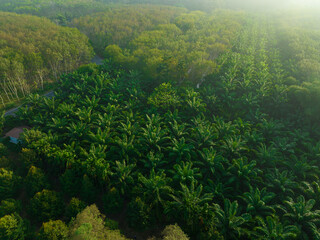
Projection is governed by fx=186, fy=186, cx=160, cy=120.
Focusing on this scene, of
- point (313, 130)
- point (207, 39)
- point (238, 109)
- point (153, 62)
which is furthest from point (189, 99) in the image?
point (207, 39)

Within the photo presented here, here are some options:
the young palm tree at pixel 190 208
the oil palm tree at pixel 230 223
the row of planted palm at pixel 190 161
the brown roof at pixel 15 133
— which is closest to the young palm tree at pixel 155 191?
the row of planted palm at pixel 190 161

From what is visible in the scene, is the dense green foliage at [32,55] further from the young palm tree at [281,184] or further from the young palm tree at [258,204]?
the young palm tree at [281,184]

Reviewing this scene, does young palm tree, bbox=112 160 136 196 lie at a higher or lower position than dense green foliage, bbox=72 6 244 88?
lower

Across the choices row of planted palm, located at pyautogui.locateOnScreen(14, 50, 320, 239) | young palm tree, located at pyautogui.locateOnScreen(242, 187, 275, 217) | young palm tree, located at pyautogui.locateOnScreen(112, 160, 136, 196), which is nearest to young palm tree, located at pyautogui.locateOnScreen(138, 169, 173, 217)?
row of planted palm, located at pyautogui.locateOnScreen(14, 50, 320, 239)

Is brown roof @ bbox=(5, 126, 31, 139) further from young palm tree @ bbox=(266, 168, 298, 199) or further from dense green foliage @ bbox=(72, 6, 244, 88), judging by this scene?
young palm tree @ bbox=(266, 168, 298, 199)

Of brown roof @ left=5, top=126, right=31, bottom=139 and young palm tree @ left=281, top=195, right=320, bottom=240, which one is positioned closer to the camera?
young palm tree @ left=281, top=195, right=320, bottom=240

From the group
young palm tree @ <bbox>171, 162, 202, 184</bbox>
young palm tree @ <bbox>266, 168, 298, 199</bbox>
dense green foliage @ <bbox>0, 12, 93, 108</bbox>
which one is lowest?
young palm tree @ <bbox>266, 168, 298, 199</bbox>
